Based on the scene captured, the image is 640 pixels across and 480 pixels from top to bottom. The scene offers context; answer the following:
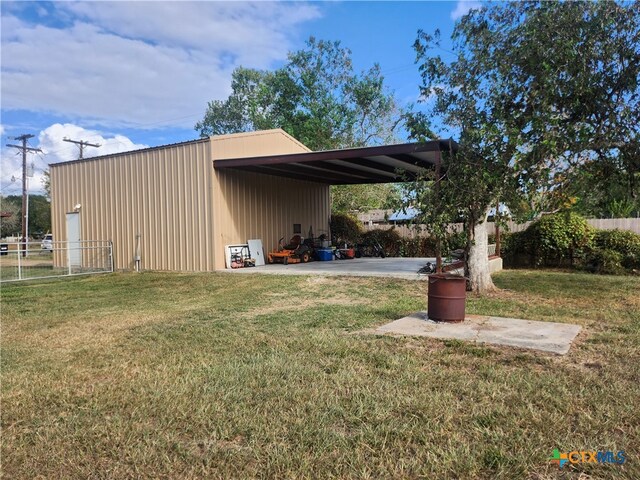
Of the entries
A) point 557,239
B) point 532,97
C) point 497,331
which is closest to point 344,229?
point 557,239

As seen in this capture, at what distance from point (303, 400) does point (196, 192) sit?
11.3 metres

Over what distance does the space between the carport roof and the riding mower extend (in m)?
2.60

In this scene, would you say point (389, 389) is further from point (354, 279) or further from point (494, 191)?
point (354, 279)

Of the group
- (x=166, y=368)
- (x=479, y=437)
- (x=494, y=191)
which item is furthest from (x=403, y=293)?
(x=479, y=437)

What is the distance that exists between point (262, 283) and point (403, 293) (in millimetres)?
3440

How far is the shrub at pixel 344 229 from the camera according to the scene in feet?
65.4

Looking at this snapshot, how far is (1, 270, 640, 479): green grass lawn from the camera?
2.72 metres

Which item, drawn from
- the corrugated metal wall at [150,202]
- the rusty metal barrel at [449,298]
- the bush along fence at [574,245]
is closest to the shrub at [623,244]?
the bush along fence at [574,245]

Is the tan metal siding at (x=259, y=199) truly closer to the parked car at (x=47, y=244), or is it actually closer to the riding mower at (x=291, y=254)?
the riding mower at (x=291, y=254)

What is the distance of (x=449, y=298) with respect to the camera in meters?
6.13

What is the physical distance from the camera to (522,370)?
4.19 metres

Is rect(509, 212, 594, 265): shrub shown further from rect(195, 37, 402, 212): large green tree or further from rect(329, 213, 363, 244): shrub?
rect(195, 37, 402, 212): large green tree

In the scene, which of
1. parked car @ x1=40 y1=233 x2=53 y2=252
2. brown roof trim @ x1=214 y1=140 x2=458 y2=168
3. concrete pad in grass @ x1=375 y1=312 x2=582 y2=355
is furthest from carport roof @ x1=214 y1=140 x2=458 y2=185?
parked car @ x1=40 y1=233 x2=53 y2=252

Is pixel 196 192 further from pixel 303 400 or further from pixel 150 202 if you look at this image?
pixel 303 400
